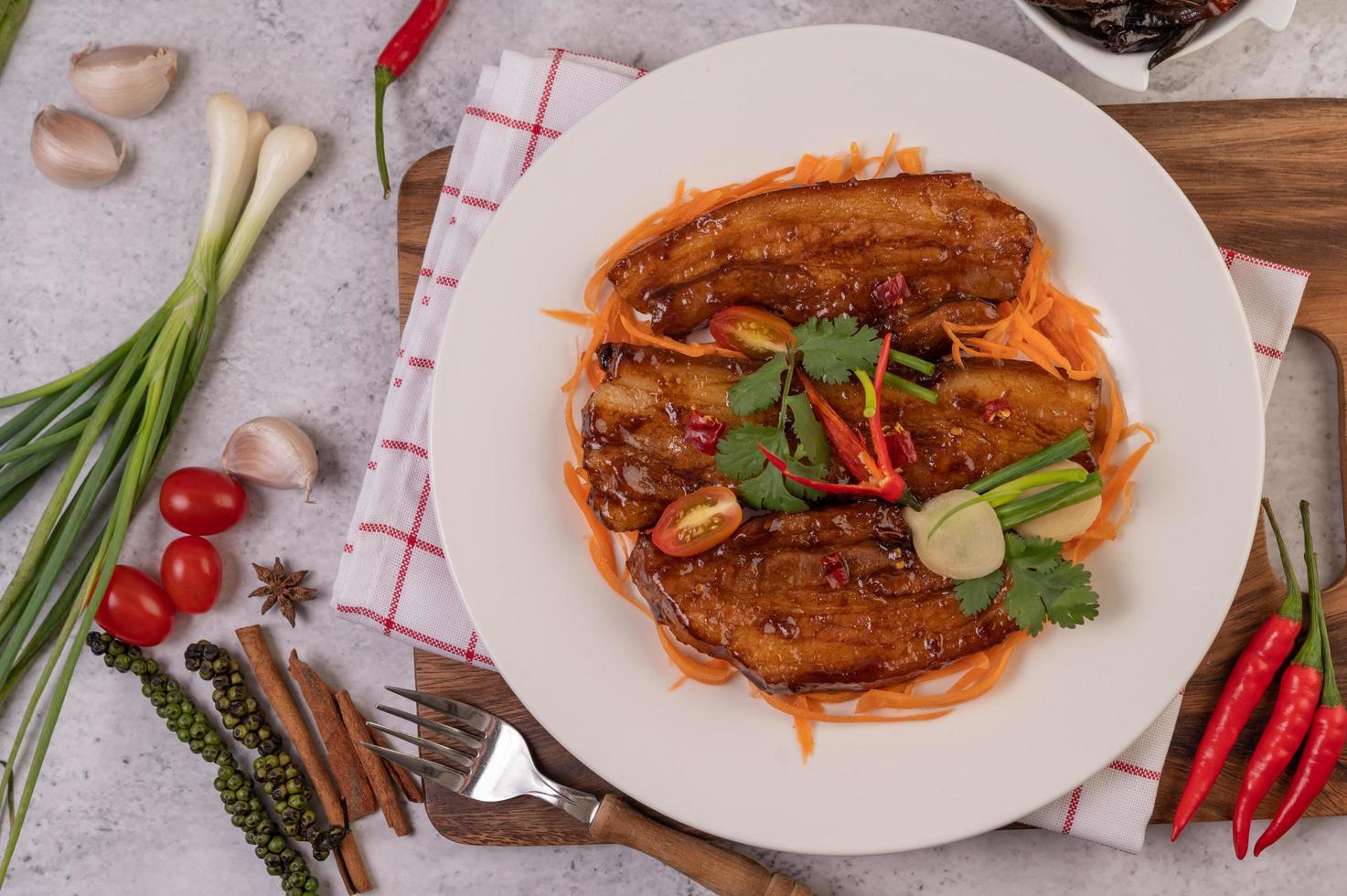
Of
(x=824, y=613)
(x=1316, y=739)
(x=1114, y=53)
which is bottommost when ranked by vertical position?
(x=1316, y=739)

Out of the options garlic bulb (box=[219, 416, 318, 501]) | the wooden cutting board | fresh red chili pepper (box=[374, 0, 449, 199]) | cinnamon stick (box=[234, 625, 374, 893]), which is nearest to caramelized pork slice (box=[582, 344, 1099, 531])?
the wooden cutting board

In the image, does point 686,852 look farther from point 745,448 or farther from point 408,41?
point 408,41

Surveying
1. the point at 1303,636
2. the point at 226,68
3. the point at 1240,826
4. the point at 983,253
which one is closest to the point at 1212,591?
the point at 1303,636

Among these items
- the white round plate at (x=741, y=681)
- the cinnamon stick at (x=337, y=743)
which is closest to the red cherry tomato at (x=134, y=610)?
the cinnamon stick at (x=337, y=743)

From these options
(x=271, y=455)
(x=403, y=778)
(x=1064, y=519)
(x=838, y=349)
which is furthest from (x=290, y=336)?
(x=1064, y=519)

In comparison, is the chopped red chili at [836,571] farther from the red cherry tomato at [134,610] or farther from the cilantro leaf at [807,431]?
the red cherry tomato at [134,610]

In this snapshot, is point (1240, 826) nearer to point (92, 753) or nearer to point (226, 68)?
point (92, 753)
